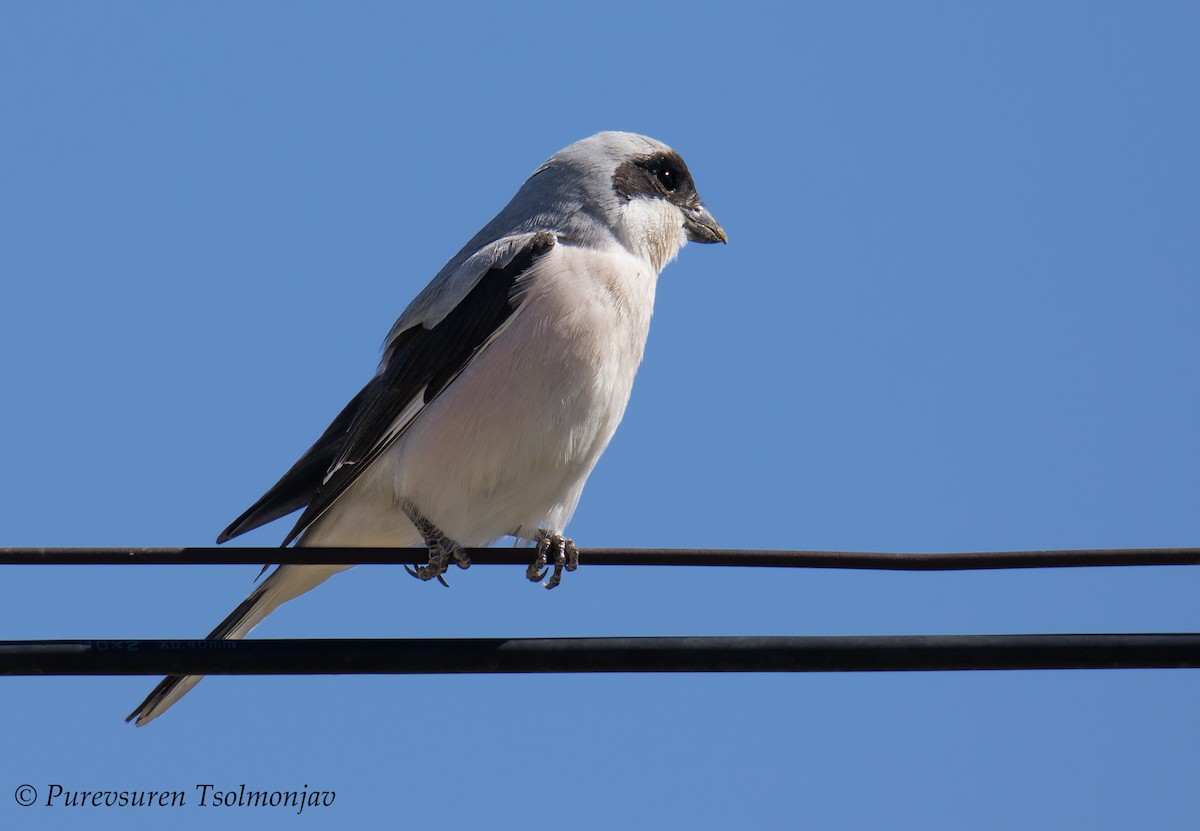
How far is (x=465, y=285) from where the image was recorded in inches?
231

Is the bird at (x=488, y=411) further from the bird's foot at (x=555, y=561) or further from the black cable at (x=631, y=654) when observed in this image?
the black cable at (x=631, y=654)

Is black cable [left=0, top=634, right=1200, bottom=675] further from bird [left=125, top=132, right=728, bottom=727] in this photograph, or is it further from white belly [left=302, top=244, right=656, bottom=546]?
white belly [left=302, top=244, right=656, bottom=546]

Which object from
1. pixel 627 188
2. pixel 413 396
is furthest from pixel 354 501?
pixel 627 188

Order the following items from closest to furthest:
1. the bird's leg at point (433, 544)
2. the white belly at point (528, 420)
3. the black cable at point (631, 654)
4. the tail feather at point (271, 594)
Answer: the black cable at point (631, 654)
the white belly at point (528, 420)
the bird's leg at point (433, 544)
the tail feather at point (271, 594)

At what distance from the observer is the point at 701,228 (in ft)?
22.5

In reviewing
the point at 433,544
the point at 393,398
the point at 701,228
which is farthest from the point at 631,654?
the point at 701,228

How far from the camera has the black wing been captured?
5617 millimetres

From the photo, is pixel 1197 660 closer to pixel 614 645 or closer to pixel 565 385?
pixel 614 645

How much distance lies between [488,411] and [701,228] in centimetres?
198

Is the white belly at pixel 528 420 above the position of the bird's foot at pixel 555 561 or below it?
above

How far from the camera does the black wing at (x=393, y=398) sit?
5.62m

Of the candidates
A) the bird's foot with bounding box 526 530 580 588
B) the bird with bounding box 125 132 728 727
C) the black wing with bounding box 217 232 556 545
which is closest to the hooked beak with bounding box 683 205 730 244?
the bird with bounding box 125 132 728 727

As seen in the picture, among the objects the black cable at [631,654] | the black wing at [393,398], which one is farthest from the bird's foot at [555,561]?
the black cable at [631,654]

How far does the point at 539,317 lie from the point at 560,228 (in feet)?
2.65
